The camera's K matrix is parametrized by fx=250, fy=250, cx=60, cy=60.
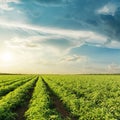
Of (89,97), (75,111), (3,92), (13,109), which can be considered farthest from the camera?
(3,92)

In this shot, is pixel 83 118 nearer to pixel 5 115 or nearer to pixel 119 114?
pixel 119 114

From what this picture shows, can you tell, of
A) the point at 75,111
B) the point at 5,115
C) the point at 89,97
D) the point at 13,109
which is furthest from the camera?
the point at 89,97

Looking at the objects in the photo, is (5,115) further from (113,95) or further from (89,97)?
(113,95)

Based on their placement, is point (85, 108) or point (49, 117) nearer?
point (49, 117)

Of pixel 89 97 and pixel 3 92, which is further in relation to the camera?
pixel 3 92

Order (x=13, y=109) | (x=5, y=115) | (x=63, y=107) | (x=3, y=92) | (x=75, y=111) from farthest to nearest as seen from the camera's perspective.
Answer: (x=3, y=92) < (x=63, y=107) < (x=13, y=109) < (x=75, y=111) < (x=5, y=115)

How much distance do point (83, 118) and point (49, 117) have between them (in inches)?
76.7

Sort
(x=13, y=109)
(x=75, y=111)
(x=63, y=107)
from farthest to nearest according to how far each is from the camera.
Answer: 1. (x=63, y=107)
2. (x=13, y=109)
3. (x=75, y=111)

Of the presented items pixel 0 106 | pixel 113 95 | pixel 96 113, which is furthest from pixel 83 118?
pixel 113 95

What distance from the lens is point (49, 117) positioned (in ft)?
43.0

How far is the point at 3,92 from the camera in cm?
2578

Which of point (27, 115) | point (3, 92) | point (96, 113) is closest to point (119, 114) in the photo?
point (96, 113)

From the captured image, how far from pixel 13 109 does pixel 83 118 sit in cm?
526

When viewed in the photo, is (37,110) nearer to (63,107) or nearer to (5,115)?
(5,115)
